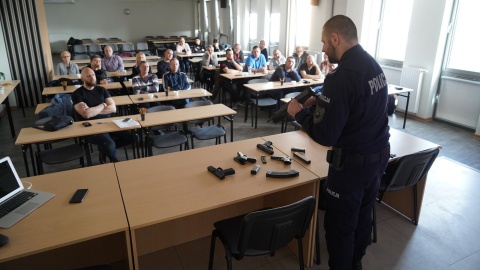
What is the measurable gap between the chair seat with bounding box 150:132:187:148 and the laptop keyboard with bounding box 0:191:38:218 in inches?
73.6

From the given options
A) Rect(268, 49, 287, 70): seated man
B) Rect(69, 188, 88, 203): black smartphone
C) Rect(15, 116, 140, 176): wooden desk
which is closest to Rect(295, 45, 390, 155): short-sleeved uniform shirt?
Rect(69, 188, 88, 203): black smartphone

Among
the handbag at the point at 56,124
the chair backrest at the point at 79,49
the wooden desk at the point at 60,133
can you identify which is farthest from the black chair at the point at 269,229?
the chair backrest at the point at 79,49

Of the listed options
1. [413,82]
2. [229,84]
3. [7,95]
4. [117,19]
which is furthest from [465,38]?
[117,19]

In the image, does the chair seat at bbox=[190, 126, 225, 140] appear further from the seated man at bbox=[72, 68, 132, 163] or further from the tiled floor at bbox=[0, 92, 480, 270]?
the tiled floor at bbox=[0, 92, 480, 270]

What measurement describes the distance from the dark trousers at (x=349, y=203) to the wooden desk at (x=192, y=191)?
25 centimetres

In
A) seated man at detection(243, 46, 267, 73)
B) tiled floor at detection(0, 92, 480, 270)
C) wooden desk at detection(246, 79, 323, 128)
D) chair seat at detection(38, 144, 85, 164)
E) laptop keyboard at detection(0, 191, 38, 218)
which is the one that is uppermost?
seated man at detection(243, 46, 267, 73)

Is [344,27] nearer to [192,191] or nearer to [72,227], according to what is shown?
[192,191]

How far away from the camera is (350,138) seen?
198cm

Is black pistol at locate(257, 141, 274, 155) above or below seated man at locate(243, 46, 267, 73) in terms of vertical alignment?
below

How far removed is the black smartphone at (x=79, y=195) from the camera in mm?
1999

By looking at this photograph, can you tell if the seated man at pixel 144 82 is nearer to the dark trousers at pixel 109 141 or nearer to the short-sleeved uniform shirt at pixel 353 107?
the dark trousers at pixel 109 141

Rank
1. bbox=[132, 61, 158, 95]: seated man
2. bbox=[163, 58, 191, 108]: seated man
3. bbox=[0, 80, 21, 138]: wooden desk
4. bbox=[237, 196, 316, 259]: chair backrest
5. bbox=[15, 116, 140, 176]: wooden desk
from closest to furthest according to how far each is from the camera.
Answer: bbox=[237, 196, 316, 259]: chair backrest → bbox=[15, 116, 140, 176]: wooden desk → bbox=[0, 80, 21, 138]: wooden desk → bbox=[132, 61, 158, 95]: seated man → bbox=[163, 58, 191, 108]: seated man

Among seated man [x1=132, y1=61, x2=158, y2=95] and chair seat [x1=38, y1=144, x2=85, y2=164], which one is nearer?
chair seat [x1=38, y1=144, x2=85, y2=164]

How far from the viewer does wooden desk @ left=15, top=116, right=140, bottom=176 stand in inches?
130
